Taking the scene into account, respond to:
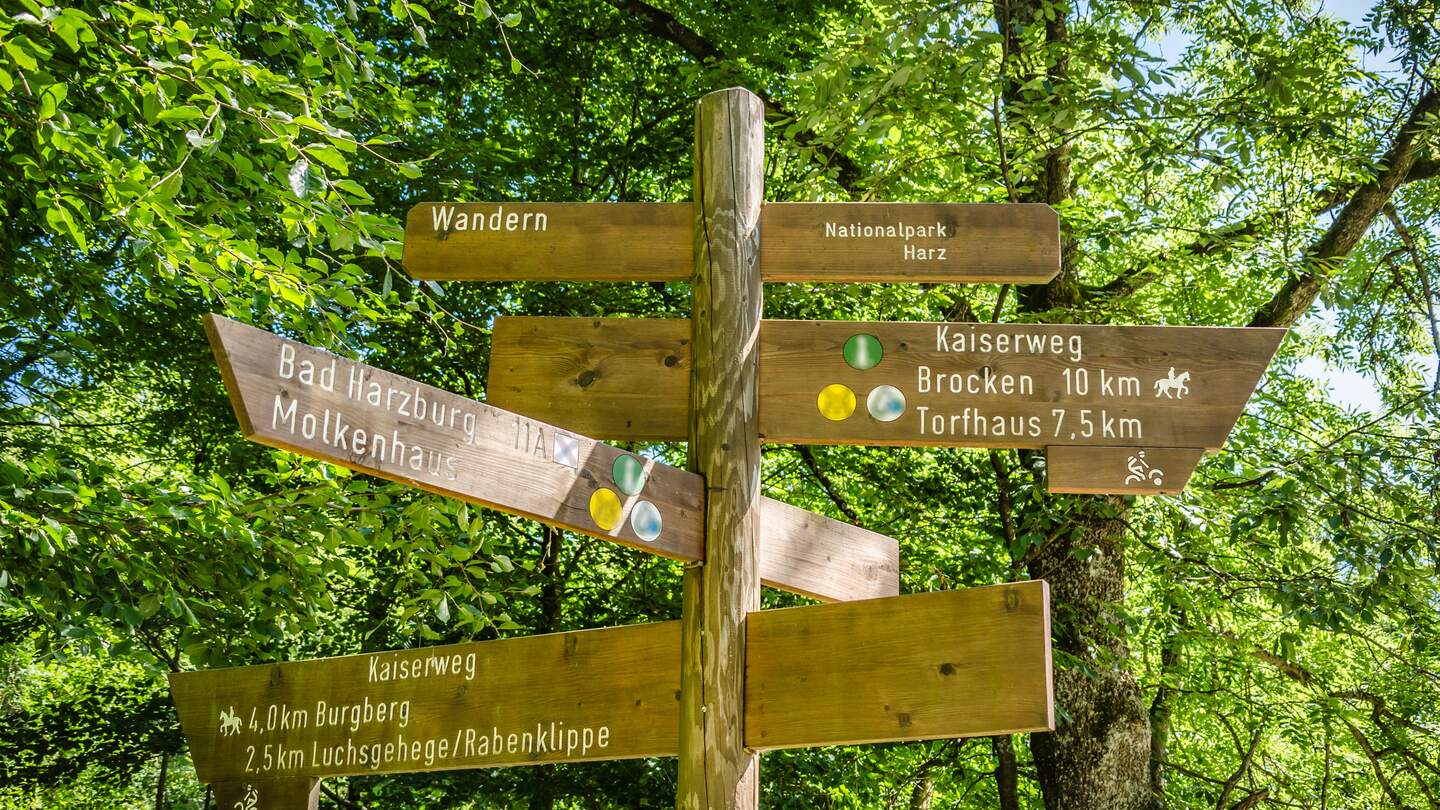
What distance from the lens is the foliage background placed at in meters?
4.35

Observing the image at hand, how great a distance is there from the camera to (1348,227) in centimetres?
720

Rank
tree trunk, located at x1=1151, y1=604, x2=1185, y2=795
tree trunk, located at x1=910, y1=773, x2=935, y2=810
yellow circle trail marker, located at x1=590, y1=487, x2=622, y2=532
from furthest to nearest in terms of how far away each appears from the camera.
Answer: tree trunk, located at x1=910, y1=773, x2=935, y2=810
tree trunk, located at x1=1151, y1=604, x2=1185, y2=795
yellow circle trail marker, located at x1=590, y1=487, x2=622, y2=532

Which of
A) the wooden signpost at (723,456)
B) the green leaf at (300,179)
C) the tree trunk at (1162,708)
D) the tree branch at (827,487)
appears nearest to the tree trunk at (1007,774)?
the tree trunk at (1162,708)

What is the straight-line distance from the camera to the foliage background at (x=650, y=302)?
14.3ft

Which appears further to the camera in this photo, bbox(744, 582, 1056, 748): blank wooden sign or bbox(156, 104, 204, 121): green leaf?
bbox(156, 104, 204, 121): green leaf

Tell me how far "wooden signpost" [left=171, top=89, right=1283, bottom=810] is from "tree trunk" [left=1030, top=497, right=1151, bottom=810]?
13.4 feet

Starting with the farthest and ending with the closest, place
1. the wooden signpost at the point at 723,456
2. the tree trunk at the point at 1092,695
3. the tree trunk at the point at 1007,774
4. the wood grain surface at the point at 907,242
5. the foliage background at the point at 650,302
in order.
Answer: the tree trunk at the point at 1007,774 < the tree trunk at the point at 1092,695 < the foliage background at the point at 650,302 < the wood grain surface at the point at 907,242 < the wooden signpost at the point at 723,456

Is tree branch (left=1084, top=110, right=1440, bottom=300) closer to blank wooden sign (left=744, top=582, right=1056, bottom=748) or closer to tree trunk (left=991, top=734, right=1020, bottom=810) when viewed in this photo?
tree trunk (left=991, top=734, right=1020, bottom=810)

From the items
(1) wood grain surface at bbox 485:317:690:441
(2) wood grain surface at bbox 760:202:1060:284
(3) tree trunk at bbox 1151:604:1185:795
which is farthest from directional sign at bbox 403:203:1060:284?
(3) tree trunk at bbox 1151:604:1185:795

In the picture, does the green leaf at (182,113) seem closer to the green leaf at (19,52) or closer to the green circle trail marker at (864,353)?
the green leaf at (19,52)

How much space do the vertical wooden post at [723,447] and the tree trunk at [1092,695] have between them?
173 inches

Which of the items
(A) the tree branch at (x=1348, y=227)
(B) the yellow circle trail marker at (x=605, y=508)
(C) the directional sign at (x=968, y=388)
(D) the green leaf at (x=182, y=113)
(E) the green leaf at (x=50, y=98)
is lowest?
(B) the yellow circle trail marker at (x=605, y=508)

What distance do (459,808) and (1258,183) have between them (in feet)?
23.7

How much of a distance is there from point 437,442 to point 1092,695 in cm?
573
